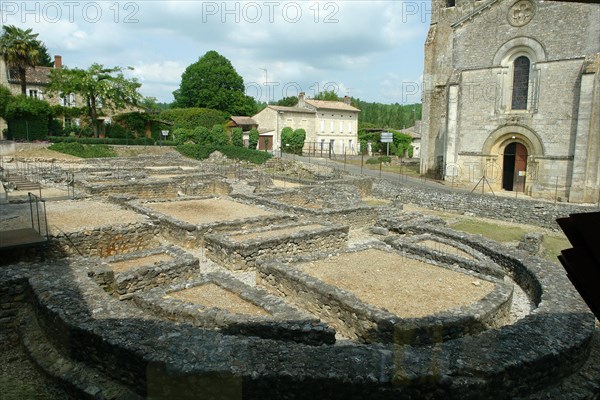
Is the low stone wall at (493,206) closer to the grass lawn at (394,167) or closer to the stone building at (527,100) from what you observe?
the stone building at (527,100)

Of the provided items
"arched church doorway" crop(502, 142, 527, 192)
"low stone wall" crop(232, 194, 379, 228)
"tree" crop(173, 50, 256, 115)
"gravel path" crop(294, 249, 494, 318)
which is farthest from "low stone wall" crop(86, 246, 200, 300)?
Result: "tree" crop(173, 50, 256, 115)

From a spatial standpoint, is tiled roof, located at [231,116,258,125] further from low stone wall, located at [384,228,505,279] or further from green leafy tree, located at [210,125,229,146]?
low stone wall, located at [384,228,505,279]

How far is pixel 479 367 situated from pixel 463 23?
28808 mm

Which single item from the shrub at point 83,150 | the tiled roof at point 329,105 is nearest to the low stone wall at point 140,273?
the shrub at point 83,150

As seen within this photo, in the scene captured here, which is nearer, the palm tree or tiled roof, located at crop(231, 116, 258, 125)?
the palm tree

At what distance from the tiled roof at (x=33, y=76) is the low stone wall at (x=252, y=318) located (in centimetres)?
4824

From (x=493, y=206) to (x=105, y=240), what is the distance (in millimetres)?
16440

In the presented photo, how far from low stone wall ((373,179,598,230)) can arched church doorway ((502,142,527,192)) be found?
654 centimetres

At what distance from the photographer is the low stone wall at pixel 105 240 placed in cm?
1189

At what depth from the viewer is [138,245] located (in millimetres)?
13398

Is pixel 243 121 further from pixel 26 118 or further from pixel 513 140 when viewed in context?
pixel 513 140

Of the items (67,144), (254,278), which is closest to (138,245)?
(254,278)

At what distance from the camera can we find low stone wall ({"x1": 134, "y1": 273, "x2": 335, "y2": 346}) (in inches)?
282

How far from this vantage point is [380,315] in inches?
309
